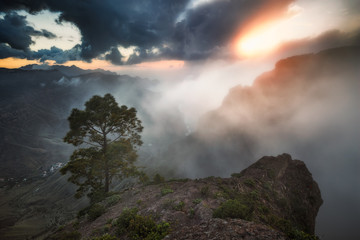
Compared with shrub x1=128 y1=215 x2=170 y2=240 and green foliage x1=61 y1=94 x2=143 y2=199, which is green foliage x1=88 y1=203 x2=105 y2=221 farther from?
shrub x1=128 y1=215 x2=170 y2=240

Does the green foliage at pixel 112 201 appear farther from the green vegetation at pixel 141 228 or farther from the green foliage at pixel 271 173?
the green foliage at pixel 271 173

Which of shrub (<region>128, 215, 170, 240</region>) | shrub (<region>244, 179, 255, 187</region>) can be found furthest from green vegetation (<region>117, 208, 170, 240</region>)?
shrub (<region>244, 179, 255, 187</region>)

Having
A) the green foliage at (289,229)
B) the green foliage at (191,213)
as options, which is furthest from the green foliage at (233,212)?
the green foliage at (289,229)

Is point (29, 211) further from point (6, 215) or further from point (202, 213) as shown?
point (202, 213)

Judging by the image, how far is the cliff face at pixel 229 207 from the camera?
930 cm

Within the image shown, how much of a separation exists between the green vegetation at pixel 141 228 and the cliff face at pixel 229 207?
1.06 feet

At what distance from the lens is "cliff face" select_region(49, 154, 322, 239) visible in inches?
366

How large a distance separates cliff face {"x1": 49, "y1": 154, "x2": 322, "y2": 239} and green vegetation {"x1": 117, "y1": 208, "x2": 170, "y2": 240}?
323 millimetres

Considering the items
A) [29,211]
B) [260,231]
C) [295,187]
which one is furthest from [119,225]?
[29,211]

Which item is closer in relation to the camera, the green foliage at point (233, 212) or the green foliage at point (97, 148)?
the green foliage at point (233, 212)

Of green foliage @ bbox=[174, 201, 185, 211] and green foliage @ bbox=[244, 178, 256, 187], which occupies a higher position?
green foliage @ bbox=[174, 201, 185, 211]

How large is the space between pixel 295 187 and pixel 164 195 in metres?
24.6

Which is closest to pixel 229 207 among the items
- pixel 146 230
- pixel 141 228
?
pixel 146 230

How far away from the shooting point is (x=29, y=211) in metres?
157
